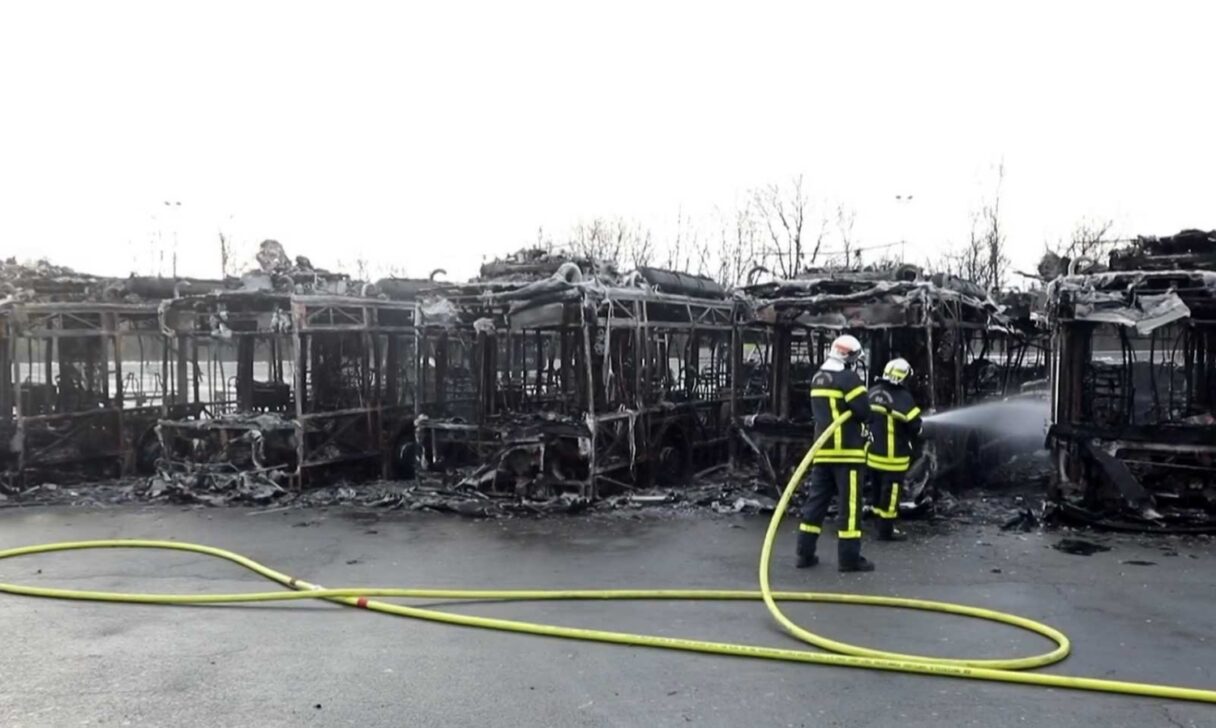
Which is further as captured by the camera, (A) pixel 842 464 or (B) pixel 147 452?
(B) pixel 147 452

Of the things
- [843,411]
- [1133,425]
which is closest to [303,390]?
[843,411]

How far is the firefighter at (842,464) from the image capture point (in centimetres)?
911

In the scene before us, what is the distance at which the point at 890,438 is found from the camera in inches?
424

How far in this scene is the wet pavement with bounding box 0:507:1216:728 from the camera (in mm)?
5715

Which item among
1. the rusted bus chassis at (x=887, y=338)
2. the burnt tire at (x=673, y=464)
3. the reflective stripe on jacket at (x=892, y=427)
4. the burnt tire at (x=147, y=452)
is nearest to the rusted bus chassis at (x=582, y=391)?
the burnt tire at (x=673, y=464)

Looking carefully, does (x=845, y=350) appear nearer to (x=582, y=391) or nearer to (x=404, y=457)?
(x=582, y=391)

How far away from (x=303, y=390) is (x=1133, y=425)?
427 inches

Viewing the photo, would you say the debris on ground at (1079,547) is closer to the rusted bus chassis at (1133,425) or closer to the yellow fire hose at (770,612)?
the rusted bus chassis at (1133,425)

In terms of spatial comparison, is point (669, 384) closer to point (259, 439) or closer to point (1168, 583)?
point (259, 439)

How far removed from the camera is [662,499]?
13.0m

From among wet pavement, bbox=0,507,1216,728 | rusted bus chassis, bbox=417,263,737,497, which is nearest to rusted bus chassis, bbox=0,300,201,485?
wet pavement, bbox=0,507,1216,728

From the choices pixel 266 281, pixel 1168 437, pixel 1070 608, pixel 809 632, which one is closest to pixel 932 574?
pixel 1070 608

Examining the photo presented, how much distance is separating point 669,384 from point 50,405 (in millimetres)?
9918

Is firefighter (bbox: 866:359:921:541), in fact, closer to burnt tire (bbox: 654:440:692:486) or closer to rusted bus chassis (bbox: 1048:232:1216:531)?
rusted bus chassis (bbox: 1048:232:1216:531)
